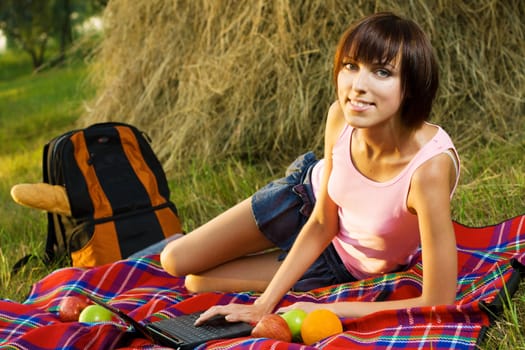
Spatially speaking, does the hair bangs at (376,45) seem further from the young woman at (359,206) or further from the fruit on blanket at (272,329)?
the fruit on blanket at (272,329)

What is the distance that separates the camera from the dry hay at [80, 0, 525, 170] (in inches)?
170

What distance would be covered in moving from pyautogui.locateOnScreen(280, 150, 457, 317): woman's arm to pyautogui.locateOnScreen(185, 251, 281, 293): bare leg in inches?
29.0

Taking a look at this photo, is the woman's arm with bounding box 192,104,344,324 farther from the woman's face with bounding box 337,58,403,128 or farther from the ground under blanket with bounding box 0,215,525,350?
the woman's face with bounding box 337,58,403,128

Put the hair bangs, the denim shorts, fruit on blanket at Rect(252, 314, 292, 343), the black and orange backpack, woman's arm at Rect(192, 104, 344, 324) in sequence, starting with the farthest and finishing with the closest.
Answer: the black and orange backpack < the denim shorts < woman's arm at Rect(192, 104, 344, 324) < fruit on blanket at Rect(252, 314, 292, 343) < the hair bangs

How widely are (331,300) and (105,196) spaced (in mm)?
1297

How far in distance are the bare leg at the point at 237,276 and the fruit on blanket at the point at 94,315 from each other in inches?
15.5

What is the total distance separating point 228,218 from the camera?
115 inches

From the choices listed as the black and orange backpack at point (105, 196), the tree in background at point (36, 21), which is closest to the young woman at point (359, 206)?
the black and orange backpack at point (105, 196)

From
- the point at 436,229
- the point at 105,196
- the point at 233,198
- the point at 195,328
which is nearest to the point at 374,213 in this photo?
the point at 436,229

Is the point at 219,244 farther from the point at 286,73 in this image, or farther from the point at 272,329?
the point at 286,73

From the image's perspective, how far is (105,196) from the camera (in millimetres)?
3547

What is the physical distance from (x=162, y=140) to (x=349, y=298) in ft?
8.24

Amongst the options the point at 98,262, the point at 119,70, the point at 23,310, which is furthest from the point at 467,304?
the point at 119,70

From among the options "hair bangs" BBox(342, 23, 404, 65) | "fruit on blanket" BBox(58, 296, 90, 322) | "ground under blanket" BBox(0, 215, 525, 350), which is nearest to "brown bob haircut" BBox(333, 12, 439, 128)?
"hair bangs" BBox(342, 23, 404, 65)
